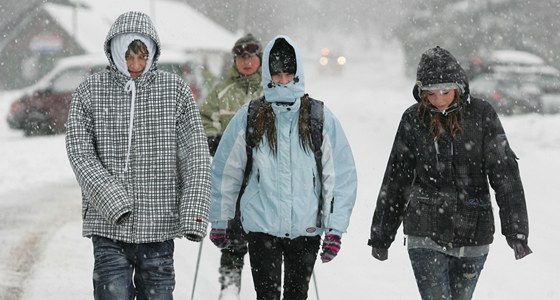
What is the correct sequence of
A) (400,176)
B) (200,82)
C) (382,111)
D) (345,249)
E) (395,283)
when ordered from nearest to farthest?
1. (400,176)
2. (395,283)
3. (345,249)
4. (200,82)
5. (382,111)

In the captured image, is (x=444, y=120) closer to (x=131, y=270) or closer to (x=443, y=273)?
(x=443, y=273)

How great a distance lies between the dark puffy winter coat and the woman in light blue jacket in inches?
16.2

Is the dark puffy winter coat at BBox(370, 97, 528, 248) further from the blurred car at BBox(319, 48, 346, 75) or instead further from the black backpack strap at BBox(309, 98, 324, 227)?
the blurred car at BBox(319, 48, 346, 75)

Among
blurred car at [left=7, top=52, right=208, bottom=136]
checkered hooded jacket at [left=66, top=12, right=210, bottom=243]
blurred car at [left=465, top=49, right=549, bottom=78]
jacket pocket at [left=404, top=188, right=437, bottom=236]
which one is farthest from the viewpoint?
blurred car at [left=465, top=49, right=549, bottom=78]

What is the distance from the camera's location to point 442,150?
14.7 feet

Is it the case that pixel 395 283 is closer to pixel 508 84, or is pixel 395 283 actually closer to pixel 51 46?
pixel 508 84

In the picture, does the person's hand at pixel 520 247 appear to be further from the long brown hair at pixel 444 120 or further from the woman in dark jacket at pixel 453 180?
the long brown hair at pixel 444 120

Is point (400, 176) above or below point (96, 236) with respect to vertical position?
above

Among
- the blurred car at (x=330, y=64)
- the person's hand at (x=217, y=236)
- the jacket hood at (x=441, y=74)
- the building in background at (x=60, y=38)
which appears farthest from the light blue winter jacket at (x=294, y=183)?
the blurred car at (x=330, y=64)

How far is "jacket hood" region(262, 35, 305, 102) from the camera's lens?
15.5 feet

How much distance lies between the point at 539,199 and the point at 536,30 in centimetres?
3806

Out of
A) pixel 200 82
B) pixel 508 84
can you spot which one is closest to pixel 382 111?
pixel 508 84

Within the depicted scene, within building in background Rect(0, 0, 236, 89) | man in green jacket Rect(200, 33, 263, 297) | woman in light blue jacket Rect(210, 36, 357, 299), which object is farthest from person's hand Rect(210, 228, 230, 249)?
building in background Rect(0, 0, 236, 89)

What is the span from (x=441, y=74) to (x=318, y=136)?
29.1 inches
